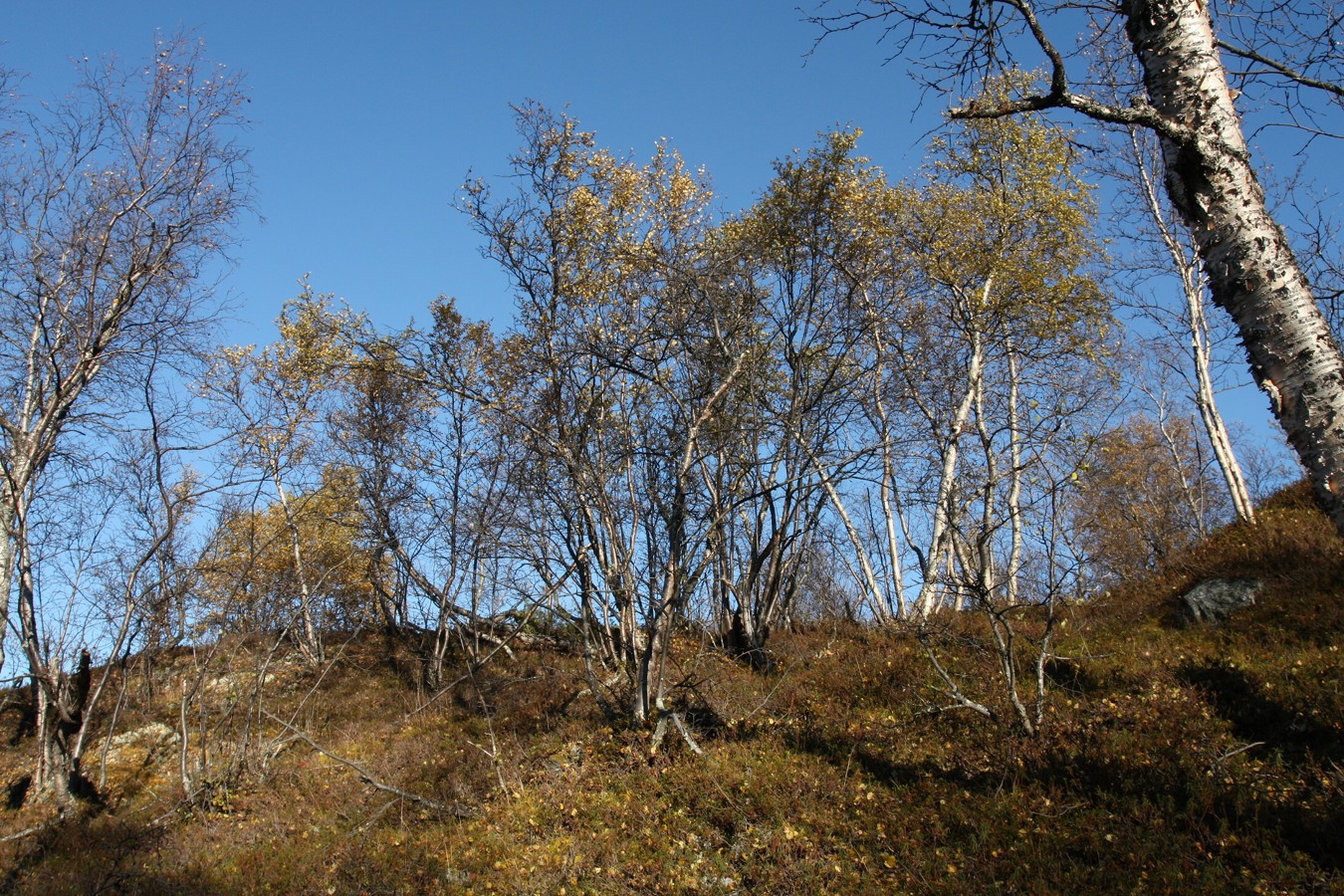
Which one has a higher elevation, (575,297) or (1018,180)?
(1018,180)

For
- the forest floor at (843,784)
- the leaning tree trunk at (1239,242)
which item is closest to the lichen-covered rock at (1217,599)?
the forest floor at (843,784)

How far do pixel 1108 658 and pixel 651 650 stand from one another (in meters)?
5.06

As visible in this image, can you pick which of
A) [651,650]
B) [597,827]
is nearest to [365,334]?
[651,650]

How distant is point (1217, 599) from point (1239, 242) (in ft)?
24.2

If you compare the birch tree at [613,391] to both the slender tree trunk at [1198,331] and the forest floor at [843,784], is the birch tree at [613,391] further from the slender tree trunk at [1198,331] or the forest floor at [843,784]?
the slender tree trunk at [1198,331]

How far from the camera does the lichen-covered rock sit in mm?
8914

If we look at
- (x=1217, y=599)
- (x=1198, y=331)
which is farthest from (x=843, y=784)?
(x=1198, y=331)

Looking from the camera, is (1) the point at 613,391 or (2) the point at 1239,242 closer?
(2) the point at 1239,242

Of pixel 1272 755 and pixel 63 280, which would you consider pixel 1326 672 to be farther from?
pixel 63 280

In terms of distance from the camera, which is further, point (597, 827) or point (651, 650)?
point (651, 650)

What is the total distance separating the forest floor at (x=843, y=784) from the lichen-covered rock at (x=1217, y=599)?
9.4 inches

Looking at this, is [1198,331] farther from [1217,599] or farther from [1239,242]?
[1239,242]

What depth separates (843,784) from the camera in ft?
22.1

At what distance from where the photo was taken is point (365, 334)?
9.23m
